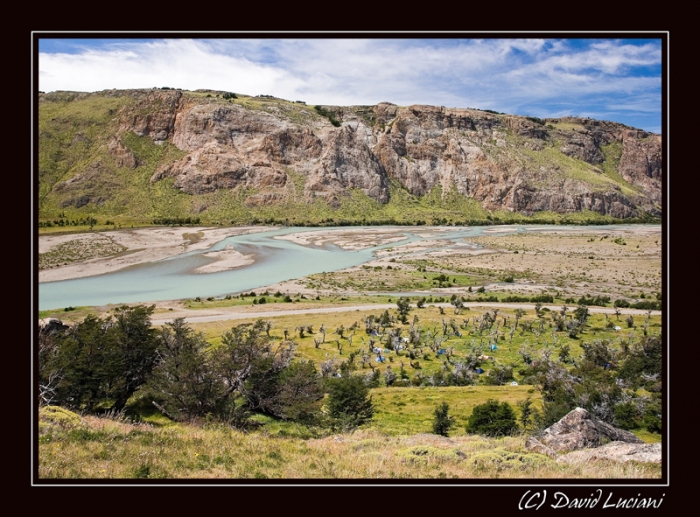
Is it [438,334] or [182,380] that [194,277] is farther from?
[182,380]

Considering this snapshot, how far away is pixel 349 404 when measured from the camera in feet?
62.7

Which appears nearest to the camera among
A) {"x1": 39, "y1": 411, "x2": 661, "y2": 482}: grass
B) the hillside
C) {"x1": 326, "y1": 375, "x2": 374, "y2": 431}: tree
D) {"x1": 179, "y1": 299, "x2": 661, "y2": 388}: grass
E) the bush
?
{"x1": 39, "y1": 411, "x2": 661, "y2": 482}: grass

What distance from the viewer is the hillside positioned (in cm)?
13575

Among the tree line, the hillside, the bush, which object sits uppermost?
the hillside

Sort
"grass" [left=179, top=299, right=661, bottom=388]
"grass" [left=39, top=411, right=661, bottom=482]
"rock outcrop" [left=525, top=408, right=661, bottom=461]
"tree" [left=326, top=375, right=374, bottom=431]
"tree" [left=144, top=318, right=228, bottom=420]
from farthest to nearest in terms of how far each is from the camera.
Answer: "grass" [left=179, top=299, right=661, bottom=388] → "tree" [left=326, top=375, right=374, bottom=431] → "tree" [left=144, top=318, right=228, bottom=420] → "rock outcrop" [left=525, top=408, right=661, bottom=461] → "grass" [left=39, top=411, right=661, bottom=482]

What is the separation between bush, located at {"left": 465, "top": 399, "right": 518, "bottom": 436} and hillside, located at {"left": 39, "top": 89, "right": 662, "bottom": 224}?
114m

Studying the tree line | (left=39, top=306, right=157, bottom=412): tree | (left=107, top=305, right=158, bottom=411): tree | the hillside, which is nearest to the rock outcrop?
the tree line

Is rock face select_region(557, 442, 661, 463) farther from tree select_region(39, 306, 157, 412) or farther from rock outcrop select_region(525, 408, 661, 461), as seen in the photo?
tree select_region(39, 306, 157, 412)

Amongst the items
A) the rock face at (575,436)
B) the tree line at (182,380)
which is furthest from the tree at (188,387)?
the rock face at (575,436)

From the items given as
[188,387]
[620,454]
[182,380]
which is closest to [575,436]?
[620,454]

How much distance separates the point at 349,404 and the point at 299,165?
469ft

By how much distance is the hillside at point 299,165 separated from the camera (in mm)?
135750

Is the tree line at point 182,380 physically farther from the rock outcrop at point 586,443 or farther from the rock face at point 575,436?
the rock outcrop at point 586,443

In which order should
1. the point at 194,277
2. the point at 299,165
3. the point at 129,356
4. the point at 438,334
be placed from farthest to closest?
the point at 299,165 → the point at 194,277 → the point at 438,334 → the point at 129,356
